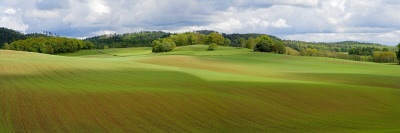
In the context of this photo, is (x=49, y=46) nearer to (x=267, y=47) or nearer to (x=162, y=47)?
(x=162, y=47)

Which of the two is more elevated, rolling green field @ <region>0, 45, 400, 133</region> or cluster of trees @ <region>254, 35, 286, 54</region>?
cluster of trees @ <region>254, 35, 286, 54</region>

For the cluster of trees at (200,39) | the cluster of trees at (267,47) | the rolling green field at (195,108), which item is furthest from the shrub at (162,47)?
the rolling green field at (195,108)

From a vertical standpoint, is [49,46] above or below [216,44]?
below

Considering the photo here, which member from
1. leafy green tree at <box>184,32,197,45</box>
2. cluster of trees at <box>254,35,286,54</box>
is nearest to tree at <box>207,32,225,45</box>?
leafy green tree at <box>184,32,197,45</box>

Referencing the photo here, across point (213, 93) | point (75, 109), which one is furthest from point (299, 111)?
point (75, 109)

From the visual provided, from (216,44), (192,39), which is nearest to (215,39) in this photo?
(192,39)

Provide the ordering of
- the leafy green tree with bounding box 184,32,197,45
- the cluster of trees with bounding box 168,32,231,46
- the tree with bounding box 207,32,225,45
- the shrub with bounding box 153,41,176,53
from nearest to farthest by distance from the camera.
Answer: the shrub with bounding box 153,41,176,53 < the tree with bounding box 207,32,225,45 < the cluster of trees with bounding box 168,32,231,46 < the leafy green tree with bounding box 184,32,197,45

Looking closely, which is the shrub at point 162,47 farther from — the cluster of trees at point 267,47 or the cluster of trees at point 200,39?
the cluster of trees at point 200,39

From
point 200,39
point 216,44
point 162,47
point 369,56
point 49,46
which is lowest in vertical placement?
point 369,56

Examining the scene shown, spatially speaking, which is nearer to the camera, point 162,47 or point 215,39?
point 162,47

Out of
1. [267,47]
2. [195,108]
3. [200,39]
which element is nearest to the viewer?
[195,108]

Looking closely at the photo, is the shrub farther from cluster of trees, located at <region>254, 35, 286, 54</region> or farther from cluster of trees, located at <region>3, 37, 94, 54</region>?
cluster of trees, located at <region>3, 37, 94, 54</region>

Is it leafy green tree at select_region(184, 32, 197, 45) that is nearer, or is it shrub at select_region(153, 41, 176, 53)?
shrub at select_region(153, 41, 176, 53)

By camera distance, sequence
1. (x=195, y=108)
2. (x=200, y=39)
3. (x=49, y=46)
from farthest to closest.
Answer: (x=200, y=39)
(x=49, y=46)
(x=195, y=108)
